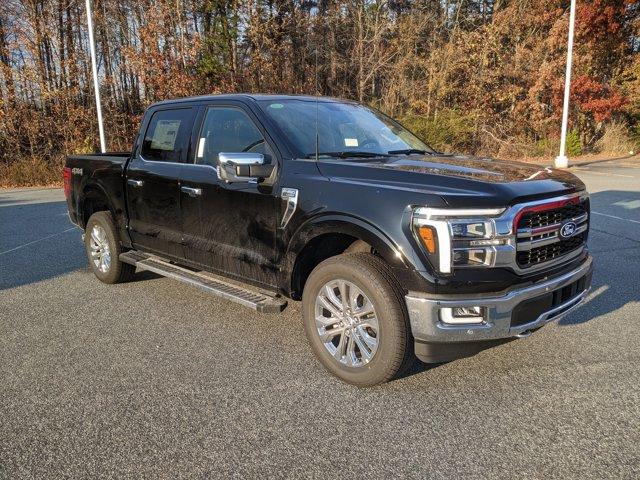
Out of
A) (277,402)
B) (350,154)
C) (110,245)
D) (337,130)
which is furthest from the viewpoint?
(110,245)

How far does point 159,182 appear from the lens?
4914 millimetres

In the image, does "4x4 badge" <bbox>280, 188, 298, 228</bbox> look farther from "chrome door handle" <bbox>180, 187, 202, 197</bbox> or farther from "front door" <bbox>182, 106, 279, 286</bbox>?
"chrome door handle" <bbox>180, 187, 202, 197</bbox>

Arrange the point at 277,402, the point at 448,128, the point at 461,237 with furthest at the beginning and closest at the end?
1. the point at 448,128
2. the point at 277,402
3. the point at 461,237

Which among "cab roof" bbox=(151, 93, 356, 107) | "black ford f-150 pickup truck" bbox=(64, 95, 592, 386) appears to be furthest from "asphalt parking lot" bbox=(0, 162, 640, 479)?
"cab roof" bbox=(151, 93, 356, 107)

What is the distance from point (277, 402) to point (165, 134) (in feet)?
9.90

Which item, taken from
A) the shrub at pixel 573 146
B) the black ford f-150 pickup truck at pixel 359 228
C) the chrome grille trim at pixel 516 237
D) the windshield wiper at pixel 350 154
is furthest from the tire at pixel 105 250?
the shrub at pixel 573 146

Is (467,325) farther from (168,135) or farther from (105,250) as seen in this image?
(105,250)

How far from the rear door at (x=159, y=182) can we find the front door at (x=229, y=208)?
0.63 feet

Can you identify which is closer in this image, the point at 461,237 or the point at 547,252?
the point at 461,237

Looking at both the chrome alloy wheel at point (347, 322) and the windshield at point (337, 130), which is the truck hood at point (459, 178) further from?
the chrome alloy wheel at point (347, 322)

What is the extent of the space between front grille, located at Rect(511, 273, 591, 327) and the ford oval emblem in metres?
0.32

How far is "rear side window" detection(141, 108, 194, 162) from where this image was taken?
15.8ft

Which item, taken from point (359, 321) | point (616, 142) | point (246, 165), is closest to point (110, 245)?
point (246, 165)

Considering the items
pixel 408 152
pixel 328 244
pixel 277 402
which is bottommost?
pixel 277 402
